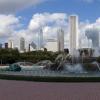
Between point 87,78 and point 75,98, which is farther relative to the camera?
point 87,78

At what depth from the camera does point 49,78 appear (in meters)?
19.2

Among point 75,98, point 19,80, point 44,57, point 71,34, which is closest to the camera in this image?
point 75,98

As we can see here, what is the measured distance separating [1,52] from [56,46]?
74708 millimetres

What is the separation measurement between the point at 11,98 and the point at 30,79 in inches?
313

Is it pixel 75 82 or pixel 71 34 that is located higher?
pixel 71 34

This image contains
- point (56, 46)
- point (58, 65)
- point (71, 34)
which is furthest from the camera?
point (56, 46)

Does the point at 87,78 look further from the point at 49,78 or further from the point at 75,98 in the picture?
the point at 75,98

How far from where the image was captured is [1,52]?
81750mm

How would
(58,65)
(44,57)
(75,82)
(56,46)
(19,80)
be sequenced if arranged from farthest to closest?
(56,46) < (44,57) < (58,65) < (19,80) < (75,82)

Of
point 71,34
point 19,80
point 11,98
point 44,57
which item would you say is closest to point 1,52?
point 44,57

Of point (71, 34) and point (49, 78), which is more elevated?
point (71, 34)

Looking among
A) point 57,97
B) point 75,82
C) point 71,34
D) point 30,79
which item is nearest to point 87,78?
point 75,82

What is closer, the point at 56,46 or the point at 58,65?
the point at 58,65

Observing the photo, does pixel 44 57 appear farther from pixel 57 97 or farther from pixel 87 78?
pixel 57 97
